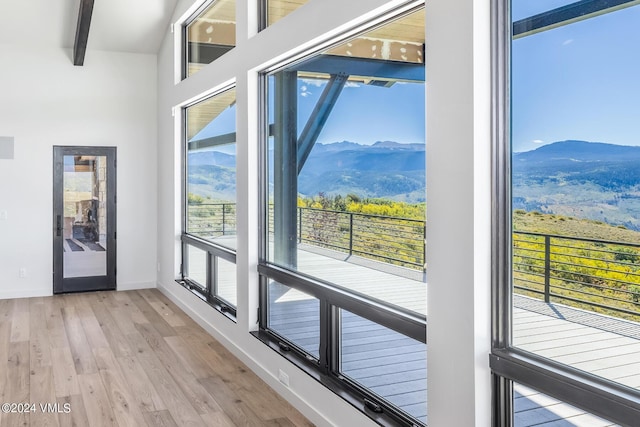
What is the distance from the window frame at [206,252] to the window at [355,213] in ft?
3.17

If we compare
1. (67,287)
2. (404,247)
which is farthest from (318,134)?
(67,287)

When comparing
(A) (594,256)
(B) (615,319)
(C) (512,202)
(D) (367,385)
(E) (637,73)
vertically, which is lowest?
A: (D) (367,385)

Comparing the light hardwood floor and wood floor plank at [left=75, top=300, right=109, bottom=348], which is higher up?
wood floor plank at [left=75, top=300, right=109, bottom=348]

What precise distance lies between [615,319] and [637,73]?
73 centimetres

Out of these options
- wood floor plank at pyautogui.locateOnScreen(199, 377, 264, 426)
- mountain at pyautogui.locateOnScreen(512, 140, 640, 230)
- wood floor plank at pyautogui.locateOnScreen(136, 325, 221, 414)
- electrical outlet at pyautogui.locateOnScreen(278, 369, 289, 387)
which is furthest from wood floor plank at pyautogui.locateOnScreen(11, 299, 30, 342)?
mountain at pyautogui.locateOnScreen(512, 140, 640, 230)

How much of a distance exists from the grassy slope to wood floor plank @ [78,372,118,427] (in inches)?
103

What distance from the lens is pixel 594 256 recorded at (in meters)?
1.84

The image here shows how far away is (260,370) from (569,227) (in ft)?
9.19

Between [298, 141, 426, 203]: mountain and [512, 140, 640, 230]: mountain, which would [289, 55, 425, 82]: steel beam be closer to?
[298, 141, 426, 203]: mountain

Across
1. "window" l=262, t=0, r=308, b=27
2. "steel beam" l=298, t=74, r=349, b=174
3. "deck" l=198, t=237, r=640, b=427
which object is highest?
"window" l=262, t=0, r=308, b=27

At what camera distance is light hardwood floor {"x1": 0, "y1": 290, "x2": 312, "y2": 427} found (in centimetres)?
349

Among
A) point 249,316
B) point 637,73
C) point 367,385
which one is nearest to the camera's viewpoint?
point 637,73

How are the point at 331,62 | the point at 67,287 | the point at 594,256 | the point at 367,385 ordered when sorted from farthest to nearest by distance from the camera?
the point at 67,287, the point at 331,62, the point at 367,385, the point at 594,256

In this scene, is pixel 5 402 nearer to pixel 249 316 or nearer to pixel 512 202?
pixel 249 316
